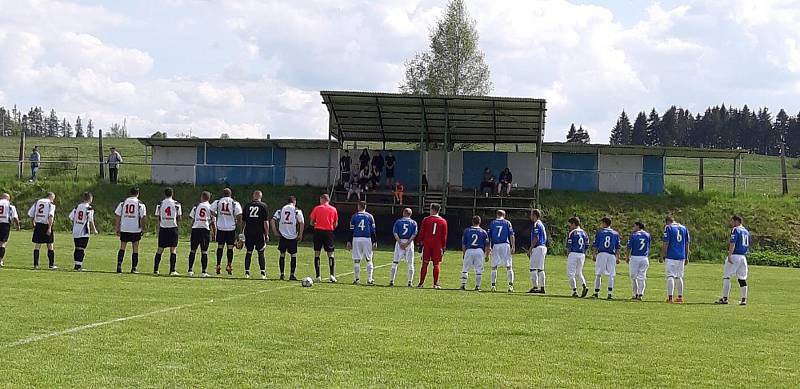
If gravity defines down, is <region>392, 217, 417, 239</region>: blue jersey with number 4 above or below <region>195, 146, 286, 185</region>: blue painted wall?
below

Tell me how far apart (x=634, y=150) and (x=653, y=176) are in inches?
67.3

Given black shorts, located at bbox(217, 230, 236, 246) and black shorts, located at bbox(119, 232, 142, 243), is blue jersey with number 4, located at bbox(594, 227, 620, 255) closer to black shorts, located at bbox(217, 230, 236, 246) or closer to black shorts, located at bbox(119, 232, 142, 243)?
black shorts, located at bbox(217, 230, 236, 246)

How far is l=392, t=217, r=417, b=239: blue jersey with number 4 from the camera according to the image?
22266 mm

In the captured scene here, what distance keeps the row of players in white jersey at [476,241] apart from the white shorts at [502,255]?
23 mm

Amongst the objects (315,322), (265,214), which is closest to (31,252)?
(265,214)

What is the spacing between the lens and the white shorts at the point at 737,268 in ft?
69.2

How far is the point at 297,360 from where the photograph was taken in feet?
35.7

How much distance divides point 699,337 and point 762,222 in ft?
114

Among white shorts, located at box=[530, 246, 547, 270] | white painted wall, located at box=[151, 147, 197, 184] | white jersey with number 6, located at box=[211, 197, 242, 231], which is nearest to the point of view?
white shorts, located at box=[530, 246, 547, 270]

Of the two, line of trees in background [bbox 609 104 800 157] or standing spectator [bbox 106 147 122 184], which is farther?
line of trees in background [bbox 609 104 800 157]

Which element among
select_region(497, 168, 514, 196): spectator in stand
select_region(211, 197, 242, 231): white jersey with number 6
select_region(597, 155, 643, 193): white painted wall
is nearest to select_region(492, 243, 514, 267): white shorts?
select_region(211, 197, 242, 231): white jersey with number 6

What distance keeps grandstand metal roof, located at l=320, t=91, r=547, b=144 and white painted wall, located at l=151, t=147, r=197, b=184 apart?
8.47 m

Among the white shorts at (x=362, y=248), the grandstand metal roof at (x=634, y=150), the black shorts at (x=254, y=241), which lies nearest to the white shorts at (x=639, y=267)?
the white shorts at (x=362, y=248)

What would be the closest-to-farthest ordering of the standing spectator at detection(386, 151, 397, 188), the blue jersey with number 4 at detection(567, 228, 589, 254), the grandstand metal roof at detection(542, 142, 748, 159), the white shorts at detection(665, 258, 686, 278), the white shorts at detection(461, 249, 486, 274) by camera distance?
the white shorts at detection(665, 258, 686, 278) → the blue jersey with number 4 at detection(567, 228, 589, 254) → the white shorts at detection(461, 249, 486, 274) → the standing spectator at detection(386, 151, 397, 188) → the grandstand metal roof at detection(542, 142, 748, 159)
